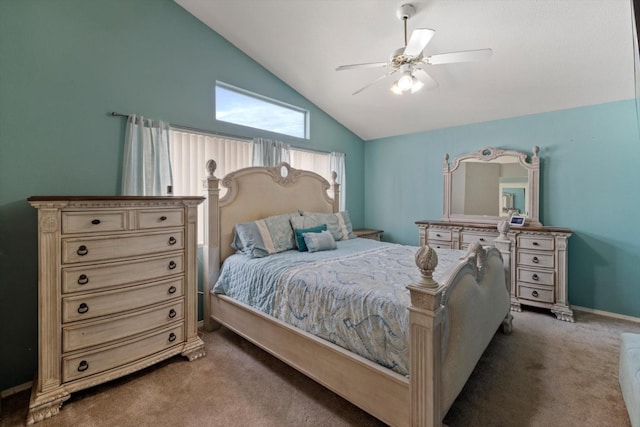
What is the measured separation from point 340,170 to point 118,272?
341cm

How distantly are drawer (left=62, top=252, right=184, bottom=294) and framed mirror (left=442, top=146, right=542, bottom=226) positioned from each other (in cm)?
372

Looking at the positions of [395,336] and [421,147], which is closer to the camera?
[395,336]

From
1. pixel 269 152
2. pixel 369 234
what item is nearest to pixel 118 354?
pixel 269 152

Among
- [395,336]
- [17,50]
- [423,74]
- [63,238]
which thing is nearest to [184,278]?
[63,238]

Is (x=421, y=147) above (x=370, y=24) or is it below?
below

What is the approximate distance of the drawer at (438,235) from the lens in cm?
395

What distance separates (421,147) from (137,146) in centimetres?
386

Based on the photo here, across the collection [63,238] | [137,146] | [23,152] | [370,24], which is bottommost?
[63,238]

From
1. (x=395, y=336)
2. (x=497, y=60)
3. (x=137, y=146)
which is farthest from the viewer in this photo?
(x=497, y=60)

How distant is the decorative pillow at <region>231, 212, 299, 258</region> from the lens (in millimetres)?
2744

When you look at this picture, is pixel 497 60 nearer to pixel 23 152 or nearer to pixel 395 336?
pixel 395 336

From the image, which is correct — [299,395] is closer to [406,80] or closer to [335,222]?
[335,222]

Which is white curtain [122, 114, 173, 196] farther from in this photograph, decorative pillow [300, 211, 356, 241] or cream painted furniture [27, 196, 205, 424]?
decorative pillow [300, 211, 356, 241]

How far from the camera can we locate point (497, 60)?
2855mm
